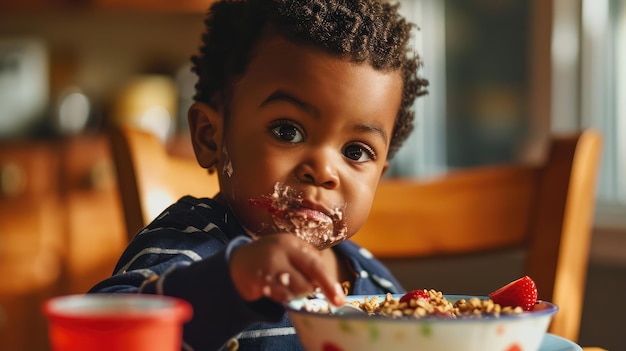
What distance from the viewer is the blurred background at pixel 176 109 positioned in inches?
81.8

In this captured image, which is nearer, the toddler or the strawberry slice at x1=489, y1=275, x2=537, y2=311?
the strawberry slice at x1=489, y1=275, x2=537, y2=311

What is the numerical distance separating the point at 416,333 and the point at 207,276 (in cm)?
14

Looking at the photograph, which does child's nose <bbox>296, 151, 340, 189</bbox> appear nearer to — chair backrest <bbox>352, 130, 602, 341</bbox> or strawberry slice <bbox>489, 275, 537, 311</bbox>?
strawberry slice <bbox>489, 275, 537, 311</bbox>

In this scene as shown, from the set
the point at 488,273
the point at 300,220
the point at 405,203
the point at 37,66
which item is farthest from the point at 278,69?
the point at 37,66

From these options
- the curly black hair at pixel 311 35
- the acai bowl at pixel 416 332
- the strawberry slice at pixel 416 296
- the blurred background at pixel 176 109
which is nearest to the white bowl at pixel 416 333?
the acai bowl at pixel 416 332

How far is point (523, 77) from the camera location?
2326 mm

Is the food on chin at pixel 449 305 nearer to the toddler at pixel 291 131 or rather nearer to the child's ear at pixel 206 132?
the toddler at pixel 291 131

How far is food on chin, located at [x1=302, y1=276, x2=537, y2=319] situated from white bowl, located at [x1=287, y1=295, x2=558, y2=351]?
52mm

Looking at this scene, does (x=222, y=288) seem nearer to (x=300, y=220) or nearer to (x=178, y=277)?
(x=178, y=277)

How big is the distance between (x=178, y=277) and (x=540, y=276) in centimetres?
75

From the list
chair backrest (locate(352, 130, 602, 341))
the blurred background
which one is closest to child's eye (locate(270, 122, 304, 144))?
chair backrest (locate(352, 130, 602, 341))

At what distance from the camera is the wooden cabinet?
98.0 inches

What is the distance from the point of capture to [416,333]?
497mm

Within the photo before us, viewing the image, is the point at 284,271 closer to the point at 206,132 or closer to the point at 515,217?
the point at 206,132
